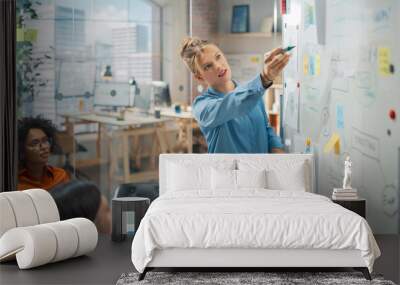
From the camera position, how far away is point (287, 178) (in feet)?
24.2

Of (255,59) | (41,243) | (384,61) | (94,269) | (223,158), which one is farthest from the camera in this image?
(255,59)

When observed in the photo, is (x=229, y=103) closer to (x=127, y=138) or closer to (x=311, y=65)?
(x=311, y=65)

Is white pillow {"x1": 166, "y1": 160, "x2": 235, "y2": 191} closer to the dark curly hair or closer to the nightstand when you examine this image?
the nightstand

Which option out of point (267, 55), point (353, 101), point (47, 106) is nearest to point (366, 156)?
point (353, 101)

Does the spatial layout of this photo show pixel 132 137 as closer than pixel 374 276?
No

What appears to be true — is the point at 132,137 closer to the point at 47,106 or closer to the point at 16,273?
the point at 47,106

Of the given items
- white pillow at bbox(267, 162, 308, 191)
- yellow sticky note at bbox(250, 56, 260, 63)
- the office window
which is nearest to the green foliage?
the office window

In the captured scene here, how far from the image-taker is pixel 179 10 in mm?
8109

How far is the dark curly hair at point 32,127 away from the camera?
8281mm

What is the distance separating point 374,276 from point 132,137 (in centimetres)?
321

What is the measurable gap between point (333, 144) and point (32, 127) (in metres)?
3.08

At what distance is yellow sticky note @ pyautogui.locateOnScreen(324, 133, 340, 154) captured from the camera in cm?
801

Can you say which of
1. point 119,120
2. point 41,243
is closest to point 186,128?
point 119,120

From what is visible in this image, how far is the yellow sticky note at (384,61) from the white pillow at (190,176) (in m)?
1.67
